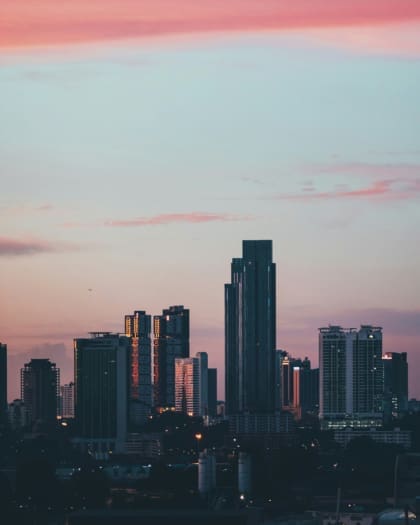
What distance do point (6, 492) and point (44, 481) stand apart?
9278mm

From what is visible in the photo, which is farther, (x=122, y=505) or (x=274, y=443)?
(x=274, y=443)

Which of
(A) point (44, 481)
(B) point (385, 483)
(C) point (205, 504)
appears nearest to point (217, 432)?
(B) point (385, 483)

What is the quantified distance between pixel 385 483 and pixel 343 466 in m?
19.4

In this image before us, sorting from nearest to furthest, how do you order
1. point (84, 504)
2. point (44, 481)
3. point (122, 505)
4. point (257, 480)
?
point (122, 505), point (84, 504), point (44, 481), point (257, 480)

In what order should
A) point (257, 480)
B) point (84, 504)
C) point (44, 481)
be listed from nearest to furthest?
point (84, 504), point (44, 481), point (257, 480)

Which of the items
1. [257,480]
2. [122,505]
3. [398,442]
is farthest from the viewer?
[398,442]

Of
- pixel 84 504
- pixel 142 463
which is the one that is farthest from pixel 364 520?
pixel 142 463

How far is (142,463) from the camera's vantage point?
17562 cm

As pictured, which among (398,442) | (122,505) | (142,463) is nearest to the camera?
(122,505)

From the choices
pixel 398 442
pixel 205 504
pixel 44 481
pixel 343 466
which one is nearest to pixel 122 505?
pixel 205 504

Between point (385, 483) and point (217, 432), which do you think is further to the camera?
point (217, 432)

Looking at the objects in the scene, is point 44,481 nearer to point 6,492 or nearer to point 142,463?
point 6,492

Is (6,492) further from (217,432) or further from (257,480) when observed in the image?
(217,432)

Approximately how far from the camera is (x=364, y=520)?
97125 millimetres
